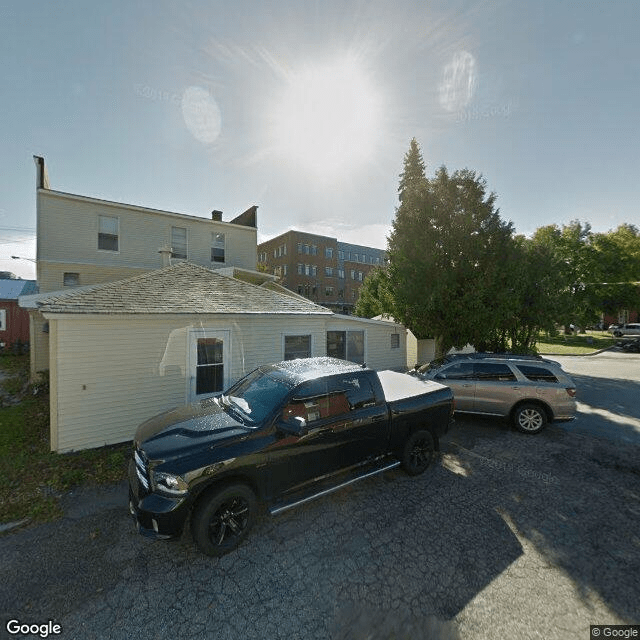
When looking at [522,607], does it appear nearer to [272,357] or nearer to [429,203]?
[272,357]

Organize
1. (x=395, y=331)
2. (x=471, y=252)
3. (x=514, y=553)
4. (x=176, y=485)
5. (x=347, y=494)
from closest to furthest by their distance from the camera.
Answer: (x=176, y=485)
(x=514, y=553)
(x=347, y=494)
(x=471, y=252)
(x=395, y=331)

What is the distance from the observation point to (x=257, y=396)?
190 inches

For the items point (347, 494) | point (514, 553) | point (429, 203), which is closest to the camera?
point (514, 553)

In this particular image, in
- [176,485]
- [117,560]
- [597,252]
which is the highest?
[597,252]

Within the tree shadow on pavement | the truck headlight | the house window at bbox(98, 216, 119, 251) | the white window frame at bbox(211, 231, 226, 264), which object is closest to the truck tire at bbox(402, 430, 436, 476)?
the tree shadow on pavement

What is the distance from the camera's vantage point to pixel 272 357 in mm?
9141

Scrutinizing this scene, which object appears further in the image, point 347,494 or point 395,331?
point 395,331

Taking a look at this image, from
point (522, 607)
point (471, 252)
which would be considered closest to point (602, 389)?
point (471, 252)

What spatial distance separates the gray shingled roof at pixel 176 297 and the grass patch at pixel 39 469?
2971 mm

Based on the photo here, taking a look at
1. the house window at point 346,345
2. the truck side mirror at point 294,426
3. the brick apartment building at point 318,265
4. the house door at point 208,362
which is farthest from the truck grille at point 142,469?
the brick apartment building at point 318,265

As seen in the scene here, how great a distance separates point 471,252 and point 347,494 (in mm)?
11854

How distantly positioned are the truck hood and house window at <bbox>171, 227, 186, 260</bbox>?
14.6 meters

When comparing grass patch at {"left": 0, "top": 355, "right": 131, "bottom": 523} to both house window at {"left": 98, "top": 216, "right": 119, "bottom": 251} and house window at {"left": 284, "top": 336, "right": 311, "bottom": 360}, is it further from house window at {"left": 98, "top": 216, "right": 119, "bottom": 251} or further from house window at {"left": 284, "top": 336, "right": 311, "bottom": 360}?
house window at {"left": 98, "top": 216, "right": 119, "bottom": 251}

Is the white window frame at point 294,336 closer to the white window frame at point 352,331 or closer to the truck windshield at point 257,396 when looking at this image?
the white window frame at point 352,331
